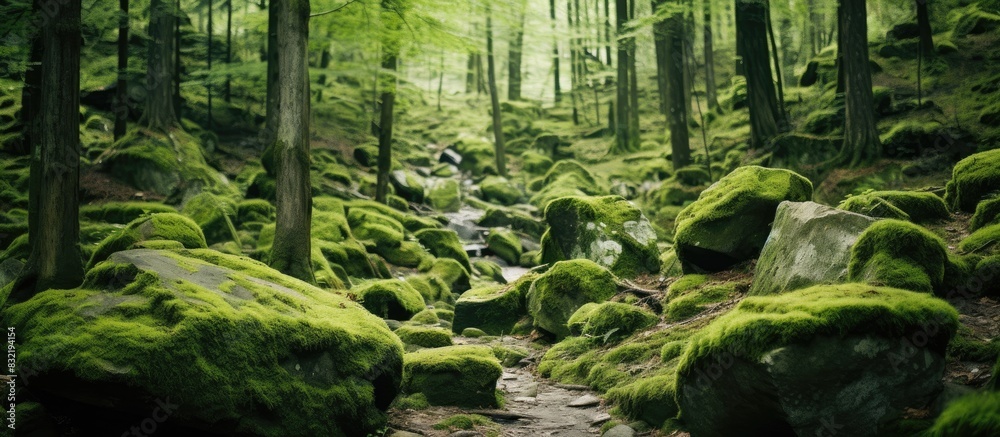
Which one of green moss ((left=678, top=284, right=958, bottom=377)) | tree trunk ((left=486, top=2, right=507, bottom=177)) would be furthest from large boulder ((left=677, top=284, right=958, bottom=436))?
tree trunk ((left=486, top=2, right=507, bottom=177))

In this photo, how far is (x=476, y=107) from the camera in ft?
141

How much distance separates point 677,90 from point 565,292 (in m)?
13.0

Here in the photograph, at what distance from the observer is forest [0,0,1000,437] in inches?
175

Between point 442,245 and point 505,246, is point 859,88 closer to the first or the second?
point 505,246

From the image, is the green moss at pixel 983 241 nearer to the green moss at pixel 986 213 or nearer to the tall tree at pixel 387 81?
the green moss at pixel 986 213

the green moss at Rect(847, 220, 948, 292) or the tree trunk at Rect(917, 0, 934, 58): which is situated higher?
the tree trunk at Rect(917, 0, 934, 58)

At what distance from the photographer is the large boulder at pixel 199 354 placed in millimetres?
4457

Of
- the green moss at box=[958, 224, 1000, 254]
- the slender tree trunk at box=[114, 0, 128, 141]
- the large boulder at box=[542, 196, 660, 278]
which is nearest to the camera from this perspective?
the green moss at box=[958, 224, 1000, 254]

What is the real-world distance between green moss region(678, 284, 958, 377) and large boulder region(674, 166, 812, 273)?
14.6 feet

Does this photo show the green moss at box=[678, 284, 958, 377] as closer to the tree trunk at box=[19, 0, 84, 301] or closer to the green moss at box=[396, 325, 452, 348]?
the green moss at box=[396, 325, 452, 348]

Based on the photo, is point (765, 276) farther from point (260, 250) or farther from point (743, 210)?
point (260, 250)

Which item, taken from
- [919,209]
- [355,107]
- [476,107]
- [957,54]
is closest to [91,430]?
[919,209]

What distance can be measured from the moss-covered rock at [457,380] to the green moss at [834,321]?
2.89 metres

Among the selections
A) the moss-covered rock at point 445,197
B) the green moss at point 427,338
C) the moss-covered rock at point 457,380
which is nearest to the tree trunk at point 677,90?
the moss-covered rock at point 445,197
